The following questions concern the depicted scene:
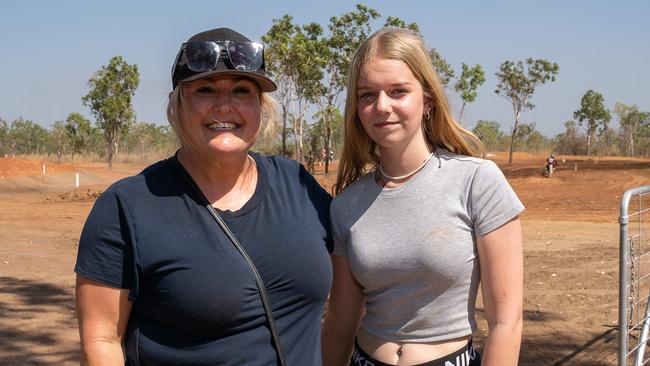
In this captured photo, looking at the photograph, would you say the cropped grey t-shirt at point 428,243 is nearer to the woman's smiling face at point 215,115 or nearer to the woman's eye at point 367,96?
the woman's eye at point 367,96

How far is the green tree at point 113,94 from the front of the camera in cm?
3722

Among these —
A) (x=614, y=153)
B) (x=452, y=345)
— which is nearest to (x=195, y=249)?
(x=452, y=345)

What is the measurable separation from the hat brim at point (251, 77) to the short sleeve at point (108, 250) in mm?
421

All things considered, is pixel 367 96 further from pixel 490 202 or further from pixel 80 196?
pixel 80 196

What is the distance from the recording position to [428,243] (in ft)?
7.39

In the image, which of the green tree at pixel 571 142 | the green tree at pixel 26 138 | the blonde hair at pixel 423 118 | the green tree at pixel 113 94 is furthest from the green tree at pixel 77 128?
the blonde hair at pixel 423 118

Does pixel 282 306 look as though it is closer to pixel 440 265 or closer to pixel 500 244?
pixel 440 265

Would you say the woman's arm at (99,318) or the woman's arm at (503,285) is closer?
the woman's arm at (99,318)

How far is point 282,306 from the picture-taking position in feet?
6.95

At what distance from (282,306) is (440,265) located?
1.67 feet

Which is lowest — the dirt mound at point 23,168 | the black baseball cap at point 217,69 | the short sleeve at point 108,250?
the dirt mound at point 23,168

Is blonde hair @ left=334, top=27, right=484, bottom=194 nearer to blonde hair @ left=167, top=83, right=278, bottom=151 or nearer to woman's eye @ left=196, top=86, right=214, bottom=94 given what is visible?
blonde hair @ left=167, top=83, right=278, bottom=151

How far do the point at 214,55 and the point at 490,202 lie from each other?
3.06ft

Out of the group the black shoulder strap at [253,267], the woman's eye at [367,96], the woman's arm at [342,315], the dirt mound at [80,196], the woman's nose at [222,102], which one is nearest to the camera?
the black shoulder strap at [253,267]
